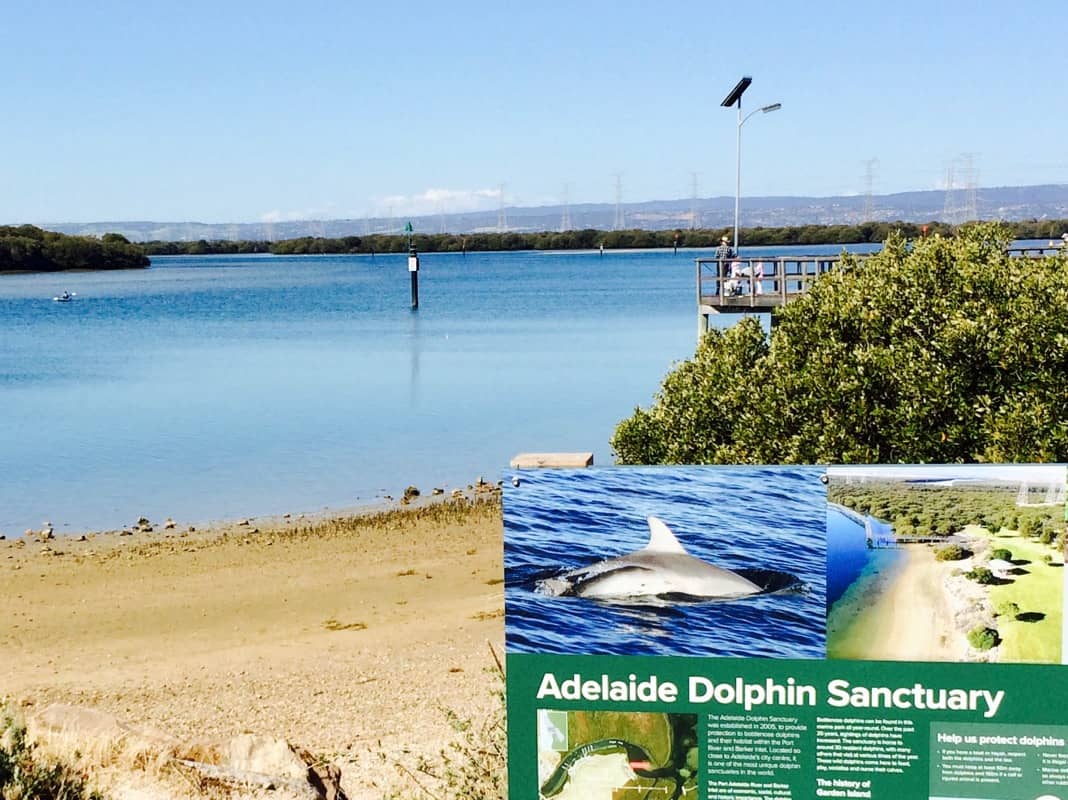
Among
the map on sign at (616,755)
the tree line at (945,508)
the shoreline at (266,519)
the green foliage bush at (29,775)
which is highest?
the tree line at (945,508)

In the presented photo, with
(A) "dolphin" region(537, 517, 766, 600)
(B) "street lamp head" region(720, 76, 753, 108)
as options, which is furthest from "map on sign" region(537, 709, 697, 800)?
(B) "street lamp head" region(720, 76, 753, 108)

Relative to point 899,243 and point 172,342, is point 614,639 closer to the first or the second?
point 899,243

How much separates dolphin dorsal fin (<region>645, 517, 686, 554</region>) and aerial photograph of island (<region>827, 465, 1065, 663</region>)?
2.30 ft

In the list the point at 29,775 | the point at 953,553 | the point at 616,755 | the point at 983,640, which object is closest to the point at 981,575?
the point at 953,553

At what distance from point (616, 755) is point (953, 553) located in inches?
69.5

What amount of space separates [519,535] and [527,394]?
148ft

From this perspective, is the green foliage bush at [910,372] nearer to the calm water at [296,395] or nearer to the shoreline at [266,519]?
the shoreline at [266,519]

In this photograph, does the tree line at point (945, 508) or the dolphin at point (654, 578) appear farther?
the dolphin at point (654, 578)

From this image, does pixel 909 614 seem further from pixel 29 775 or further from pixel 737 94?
pixel 737 94

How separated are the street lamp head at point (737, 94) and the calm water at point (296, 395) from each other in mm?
11101

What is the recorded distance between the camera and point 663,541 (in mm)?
6027

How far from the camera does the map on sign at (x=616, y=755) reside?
5.82m

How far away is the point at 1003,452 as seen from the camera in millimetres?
10266

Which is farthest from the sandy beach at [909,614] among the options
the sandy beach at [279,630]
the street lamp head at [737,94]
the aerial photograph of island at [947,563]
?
the street lamp head at [737,94]
